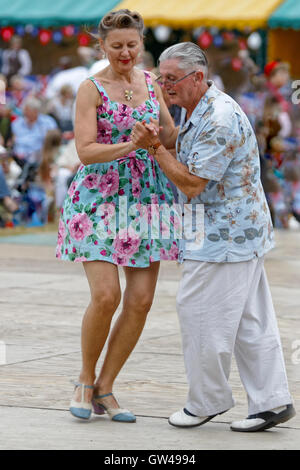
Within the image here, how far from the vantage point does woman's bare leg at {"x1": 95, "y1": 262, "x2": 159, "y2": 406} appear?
5234mm

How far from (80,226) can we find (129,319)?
504mm

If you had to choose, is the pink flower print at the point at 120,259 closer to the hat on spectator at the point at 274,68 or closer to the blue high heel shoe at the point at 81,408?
the blue high heel shoe at the point at 81,408

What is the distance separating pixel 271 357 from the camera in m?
5.03

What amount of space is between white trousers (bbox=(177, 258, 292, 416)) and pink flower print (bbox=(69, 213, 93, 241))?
546 millimetres

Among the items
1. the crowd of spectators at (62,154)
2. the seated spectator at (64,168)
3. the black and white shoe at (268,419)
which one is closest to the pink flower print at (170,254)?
the black and white shoe at (268,419)

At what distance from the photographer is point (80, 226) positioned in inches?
205

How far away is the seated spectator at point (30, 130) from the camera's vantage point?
15906 millimetres

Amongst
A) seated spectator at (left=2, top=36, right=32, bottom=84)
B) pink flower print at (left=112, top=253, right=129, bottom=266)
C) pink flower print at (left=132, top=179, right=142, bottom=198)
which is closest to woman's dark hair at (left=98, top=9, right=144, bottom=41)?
pink flower print at (left=132, top=179, right=142, bottom=198)

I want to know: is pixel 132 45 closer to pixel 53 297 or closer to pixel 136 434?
pixel 136 434

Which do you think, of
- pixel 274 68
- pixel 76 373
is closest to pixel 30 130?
pixel 274 68

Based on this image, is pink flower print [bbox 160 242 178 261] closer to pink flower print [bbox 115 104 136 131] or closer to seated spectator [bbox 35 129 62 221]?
pink flower print [bbox 115 104 136 131]

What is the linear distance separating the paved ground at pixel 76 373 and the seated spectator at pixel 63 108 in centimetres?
681

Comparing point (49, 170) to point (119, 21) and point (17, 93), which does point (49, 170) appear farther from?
point (119, 21)
